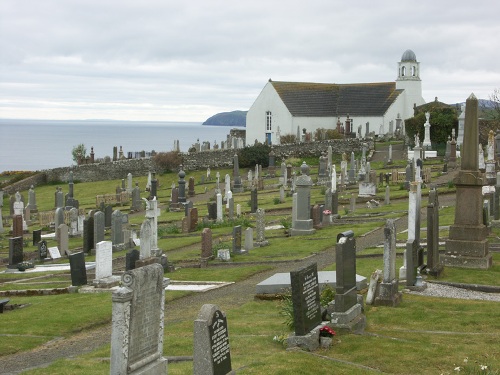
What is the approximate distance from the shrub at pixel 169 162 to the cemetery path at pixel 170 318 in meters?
38.2

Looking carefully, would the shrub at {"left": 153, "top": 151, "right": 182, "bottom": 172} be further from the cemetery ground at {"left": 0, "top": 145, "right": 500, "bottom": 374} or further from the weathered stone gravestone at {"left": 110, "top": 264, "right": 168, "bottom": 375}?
the weathered stone gravestone at {"left": 110, "top": 264, "right": 168, "bottom": 375}

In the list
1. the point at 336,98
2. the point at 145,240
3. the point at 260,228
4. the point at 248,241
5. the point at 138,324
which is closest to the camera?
the point at 138,324

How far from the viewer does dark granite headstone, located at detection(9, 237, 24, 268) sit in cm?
2205

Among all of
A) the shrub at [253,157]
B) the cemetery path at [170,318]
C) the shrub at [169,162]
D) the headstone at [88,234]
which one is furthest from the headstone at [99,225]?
the shrub at [169,162]

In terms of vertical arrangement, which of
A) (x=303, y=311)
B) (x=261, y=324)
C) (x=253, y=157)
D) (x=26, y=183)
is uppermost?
(x=253, y=157)

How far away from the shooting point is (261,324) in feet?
43.5

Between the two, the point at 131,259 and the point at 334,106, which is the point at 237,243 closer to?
the point at 131,259

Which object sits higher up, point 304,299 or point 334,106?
point 334,106

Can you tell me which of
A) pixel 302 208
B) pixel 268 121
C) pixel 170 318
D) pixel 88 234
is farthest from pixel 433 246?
pixel 268 121

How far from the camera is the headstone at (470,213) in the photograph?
60.0 ft

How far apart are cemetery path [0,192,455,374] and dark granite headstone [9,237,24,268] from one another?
7.22 metres

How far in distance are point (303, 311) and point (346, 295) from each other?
3.98ft

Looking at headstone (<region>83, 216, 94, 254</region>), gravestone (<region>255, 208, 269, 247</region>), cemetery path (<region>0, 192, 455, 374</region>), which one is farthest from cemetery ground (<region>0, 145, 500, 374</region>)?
headstone (<region>83, 216, 94, 254</region>)

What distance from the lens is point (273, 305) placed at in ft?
49.1
